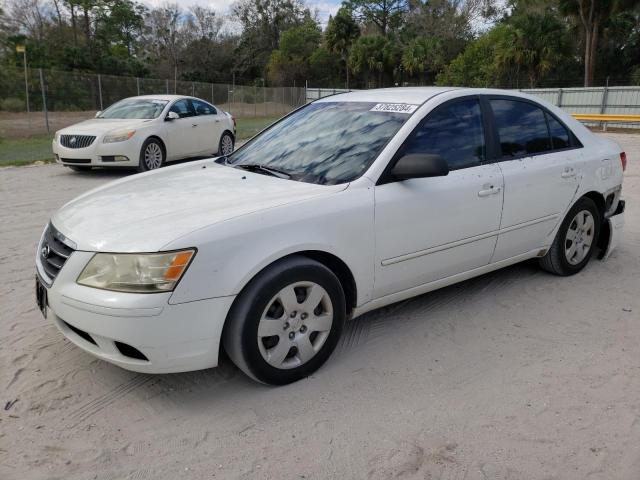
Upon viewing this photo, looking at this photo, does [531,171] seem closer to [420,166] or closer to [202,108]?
[420,166]

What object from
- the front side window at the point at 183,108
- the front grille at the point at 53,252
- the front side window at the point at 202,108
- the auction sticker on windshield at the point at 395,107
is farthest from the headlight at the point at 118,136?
the auction sticker on windshield at the point at 395,107

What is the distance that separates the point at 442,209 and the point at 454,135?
0.60 m

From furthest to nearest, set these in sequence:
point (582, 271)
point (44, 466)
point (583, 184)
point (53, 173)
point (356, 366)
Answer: point (53, 173), point (582, 271), point (583, 184), point (356, 366), point (44, 466)

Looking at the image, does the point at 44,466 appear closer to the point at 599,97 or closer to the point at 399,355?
the point at 399,355

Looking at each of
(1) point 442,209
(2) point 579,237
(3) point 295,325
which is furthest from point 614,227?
(3) point 295,325

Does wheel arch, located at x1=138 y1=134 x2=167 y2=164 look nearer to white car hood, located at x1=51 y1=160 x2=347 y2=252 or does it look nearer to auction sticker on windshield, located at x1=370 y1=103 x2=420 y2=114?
white car hood, located at x1=51 y1=160 x2=347 y2=252

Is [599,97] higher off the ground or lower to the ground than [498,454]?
higher

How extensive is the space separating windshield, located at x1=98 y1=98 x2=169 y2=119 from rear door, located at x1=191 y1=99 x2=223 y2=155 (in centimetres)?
89

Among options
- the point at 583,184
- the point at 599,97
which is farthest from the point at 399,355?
the point at 599,97

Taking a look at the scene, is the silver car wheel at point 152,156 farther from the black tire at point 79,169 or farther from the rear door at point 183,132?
the black tire at point 79,169

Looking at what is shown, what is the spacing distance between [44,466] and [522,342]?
283 cm

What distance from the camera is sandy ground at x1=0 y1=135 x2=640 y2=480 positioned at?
2.51 meters

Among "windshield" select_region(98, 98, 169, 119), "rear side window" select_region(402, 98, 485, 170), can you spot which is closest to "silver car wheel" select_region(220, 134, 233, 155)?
"windshield" select_region(98, 98, 169, 119)

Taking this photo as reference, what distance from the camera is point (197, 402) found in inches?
118
